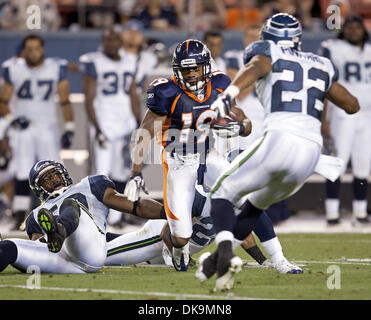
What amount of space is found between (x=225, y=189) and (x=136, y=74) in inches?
221

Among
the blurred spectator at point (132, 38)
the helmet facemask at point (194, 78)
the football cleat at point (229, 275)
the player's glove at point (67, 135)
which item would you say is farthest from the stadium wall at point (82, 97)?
the football cleat at point (229, 275)

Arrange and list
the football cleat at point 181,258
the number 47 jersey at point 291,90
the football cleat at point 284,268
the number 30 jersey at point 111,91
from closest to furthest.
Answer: the number 47 jersey at point 291,90 → the football cleat at point 284,268 → the football cleat at point 181,258 → the number 30 jersey at point 111,91

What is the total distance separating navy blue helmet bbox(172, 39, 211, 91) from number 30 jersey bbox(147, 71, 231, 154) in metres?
0.07

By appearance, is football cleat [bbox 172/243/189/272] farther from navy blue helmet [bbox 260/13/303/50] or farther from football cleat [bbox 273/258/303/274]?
navy blue helmet [bbox 260/13/303/50]

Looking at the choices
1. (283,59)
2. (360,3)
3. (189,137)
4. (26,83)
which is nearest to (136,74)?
(26,83)

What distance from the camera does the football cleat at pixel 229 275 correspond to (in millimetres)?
4969

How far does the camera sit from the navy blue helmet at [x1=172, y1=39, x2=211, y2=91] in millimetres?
6180

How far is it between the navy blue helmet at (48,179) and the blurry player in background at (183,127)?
0.63 meters

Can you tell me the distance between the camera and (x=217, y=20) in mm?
12219

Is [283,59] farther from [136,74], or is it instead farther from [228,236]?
[136,74]

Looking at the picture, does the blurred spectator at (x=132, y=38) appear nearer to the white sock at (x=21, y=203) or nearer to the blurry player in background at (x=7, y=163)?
the blurry player in background at (x=7, y=163)

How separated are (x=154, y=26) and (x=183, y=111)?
19.2 feet

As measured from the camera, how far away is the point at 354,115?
1011 centimetres

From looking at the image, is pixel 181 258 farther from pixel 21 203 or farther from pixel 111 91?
pixel 111 91
